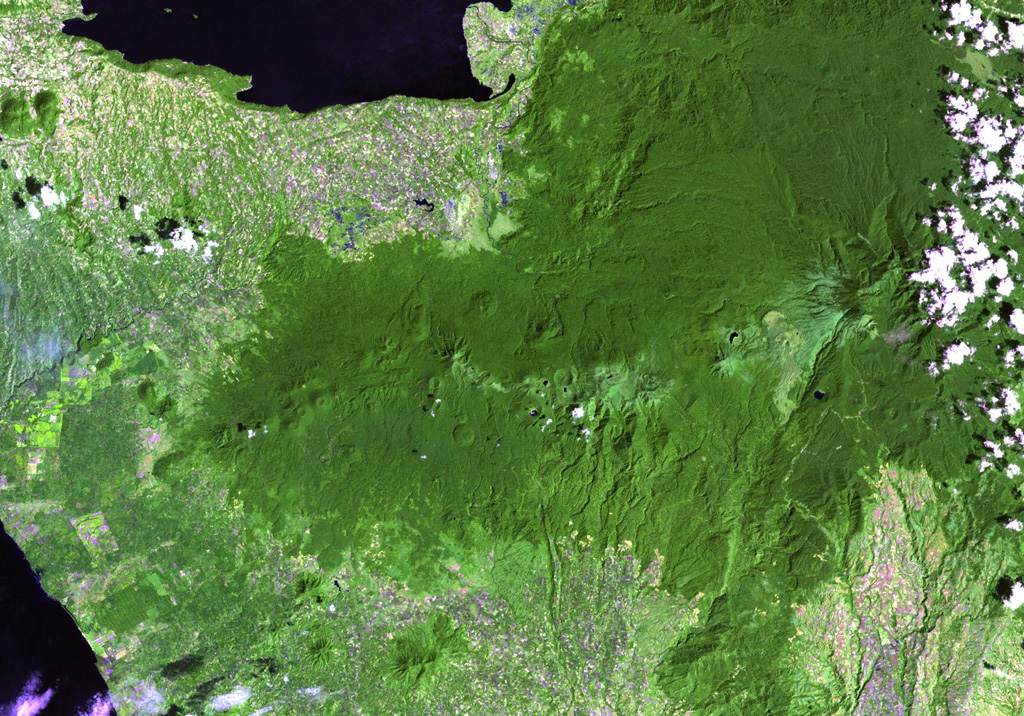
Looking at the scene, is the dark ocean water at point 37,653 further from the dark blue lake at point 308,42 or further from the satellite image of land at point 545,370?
the dark blue lake at point 308,42

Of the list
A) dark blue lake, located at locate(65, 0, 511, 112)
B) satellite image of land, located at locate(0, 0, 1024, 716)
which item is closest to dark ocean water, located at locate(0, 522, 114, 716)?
satellite image of land, located at locate(0, 0, 1024, 716)

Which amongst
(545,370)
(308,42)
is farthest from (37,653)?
(308,42)

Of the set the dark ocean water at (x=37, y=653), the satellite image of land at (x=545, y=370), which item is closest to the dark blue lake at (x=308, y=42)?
the satellite image of land at (x=545, y=370)

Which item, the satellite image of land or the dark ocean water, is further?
the dark ocean water

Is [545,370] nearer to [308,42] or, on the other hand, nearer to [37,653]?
[308,42]

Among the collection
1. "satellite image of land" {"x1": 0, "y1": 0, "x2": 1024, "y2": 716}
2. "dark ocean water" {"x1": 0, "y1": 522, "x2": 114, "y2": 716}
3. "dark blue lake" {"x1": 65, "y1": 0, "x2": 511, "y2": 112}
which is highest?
"dark blue lake" {"x1": 65, "y1": 0, "x2": 511, "y2": 112}

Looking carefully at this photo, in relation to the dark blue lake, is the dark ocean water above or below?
below

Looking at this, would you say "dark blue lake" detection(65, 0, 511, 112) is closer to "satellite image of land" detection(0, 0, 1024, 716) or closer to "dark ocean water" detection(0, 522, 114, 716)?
"satellite image of land" detection(0, 0, 1024, 716)
